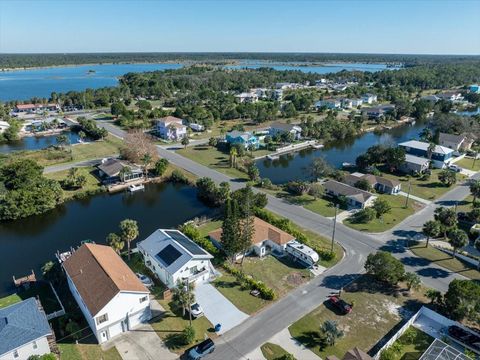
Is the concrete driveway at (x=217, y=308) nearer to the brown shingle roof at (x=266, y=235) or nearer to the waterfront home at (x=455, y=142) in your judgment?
the brown shingle roof at (x=266, y=235)

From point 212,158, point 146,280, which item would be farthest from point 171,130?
point 146,280

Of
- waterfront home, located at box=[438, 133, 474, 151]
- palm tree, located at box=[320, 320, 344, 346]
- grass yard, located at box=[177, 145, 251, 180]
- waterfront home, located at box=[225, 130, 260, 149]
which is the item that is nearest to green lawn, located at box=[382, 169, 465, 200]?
waterfront home, located at box=[438, 133, 474, 151]

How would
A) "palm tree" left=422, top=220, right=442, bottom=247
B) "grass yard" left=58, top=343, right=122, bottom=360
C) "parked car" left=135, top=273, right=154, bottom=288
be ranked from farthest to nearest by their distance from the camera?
"palm tree" left=422, top=220, right=442, bottom=247
"parked car" left=135, top=273, right=154, bottom=288
"grass yard" left=58, top=343, right=122, bottom=360

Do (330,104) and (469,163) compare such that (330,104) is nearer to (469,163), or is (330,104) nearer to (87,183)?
(469,163)

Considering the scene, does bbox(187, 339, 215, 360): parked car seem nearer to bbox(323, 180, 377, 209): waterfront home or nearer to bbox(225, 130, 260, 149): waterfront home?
bbox(323, 180, 377, 209): waterfront home

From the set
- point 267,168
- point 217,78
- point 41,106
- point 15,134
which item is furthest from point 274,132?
point 217,78
